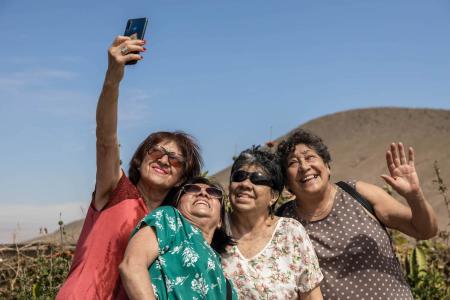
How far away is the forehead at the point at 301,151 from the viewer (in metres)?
3.79

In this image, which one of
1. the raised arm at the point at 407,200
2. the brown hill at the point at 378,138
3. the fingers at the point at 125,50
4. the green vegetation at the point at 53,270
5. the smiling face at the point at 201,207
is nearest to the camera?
the fingers at the point at 125,50

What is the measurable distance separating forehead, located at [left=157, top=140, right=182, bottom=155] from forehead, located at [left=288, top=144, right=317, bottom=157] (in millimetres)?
794

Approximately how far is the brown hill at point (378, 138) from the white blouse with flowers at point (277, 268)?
28.0 metres

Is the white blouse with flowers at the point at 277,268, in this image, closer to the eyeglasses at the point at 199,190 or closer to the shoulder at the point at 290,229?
the shoulder at the point at 290,229

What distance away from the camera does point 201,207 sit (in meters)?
3.16

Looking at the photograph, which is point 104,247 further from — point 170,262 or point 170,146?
point 170,146

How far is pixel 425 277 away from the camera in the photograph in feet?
20.6

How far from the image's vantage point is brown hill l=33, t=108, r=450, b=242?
36438mm

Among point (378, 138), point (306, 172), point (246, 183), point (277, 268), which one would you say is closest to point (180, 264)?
point (277, 268)

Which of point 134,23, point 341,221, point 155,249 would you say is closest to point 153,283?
point 155,249

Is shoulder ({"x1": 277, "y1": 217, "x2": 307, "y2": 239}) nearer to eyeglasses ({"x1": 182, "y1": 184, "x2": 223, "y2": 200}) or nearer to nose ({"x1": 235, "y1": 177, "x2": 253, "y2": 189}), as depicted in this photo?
nose ({"x1": 235, "y1": 177, "x2": 253, "y2": 189})

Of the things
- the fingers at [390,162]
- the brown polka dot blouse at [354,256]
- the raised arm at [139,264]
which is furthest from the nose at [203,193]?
the fingers at [390,162]

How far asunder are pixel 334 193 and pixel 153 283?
1.48 metres

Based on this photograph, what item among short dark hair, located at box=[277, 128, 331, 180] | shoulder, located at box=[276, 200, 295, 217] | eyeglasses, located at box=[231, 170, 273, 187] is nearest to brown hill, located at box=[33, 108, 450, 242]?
shoulder, located at box=[276, 200, 295, 217]
